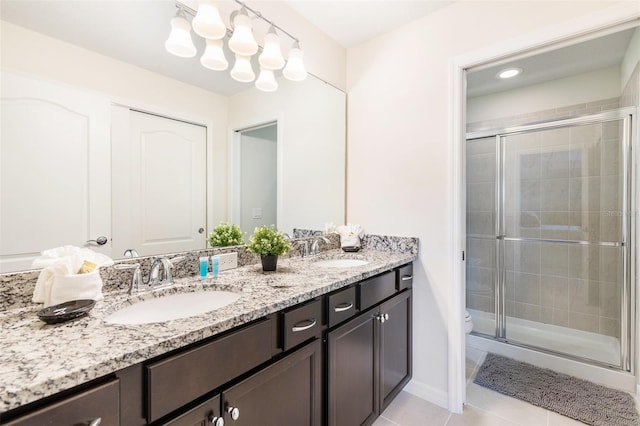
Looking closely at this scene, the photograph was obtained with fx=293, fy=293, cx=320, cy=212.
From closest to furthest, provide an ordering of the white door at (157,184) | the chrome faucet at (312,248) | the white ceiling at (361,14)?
the white door at (157,184) → the white ceiling at (361,14) → the chrome faucet at (312,248)

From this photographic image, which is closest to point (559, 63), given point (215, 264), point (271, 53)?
point (271, 53)

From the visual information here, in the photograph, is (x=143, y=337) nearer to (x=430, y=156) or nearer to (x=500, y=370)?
(x=430, y=156)

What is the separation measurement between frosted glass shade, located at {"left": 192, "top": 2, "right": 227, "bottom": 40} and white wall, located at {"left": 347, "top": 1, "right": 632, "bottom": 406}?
1154 mm

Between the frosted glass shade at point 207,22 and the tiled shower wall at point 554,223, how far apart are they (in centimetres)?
258

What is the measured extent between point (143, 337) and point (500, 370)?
2423 millimetres

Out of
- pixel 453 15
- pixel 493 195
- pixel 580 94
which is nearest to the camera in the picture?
pixel 453 15

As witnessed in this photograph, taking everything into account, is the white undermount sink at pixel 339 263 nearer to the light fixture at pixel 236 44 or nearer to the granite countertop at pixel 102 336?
the granite countertop at pixel 102 336

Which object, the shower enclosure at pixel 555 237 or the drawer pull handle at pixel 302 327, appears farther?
the shower enclosure at pixel 555 237

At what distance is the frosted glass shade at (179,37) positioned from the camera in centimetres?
127

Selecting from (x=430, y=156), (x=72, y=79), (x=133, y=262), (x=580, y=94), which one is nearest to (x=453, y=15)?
(x=430, y=156)

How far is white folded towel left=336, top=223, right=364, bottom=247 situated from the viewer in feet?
6.74

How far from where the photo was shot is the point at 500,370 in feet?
7.04

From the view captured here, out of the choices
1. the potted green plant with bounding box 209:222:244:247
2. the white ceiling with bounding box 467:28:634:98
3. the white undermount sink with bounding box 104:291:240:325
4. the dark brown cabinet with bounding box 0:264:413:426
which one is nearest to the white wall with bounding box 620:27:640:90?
the white ceiling with bounding box 467:28:634:98

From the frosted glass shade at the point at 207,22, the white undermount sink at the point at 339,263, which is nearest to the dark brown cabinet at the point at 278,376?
the white undermount sink at the point at 339,263
